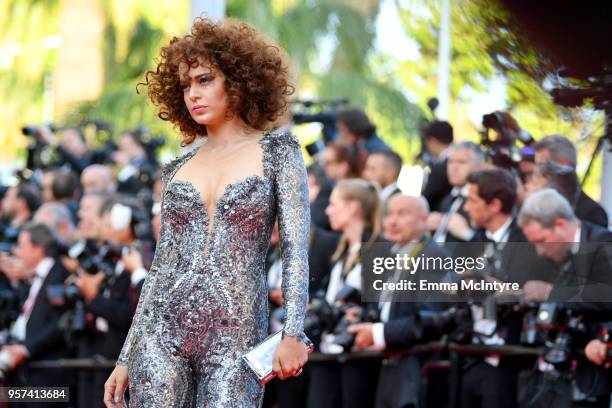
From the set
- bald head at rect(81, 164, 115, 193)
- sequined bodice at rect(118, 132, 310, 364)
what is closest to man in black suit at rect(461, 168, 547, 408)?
sequined bodice at rect(118, 132, 310, 364)

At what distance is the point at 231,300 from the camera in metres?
4.13

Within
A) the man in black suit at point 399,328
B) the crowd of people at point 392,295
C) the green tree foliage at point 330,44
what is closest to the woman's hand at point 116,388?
the crowd of people at point 392,295

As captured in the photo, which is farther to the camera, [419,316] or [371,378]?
[371,378]

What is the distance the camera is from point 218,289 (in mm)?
4137

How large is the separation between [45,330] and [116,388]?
404 cm

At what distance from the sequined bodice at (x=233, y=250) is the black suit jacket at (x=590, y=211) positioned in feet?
6.93

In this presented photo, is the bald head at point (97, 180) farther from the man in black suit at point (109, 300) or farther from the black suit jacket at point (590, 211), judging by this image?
the black suit jacket at point (590, 211)

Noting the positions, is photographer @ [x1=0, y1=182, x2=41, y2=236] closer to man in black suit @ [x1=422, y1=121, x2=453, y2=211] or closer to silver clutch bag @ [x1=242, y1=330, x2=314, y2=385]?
man in black suit @ [x1=422, y1=121, x2=453, y2=211]

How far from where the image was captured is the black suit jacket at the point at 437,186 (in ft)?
25.3

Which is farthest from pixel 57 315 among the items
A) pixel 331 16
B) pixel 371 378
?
pixel 331 16

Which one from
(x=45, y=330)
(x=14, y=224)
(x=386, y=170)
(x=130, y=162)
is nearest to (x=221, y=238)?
(x=386, y=170)

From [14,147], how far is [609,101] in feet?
52.8

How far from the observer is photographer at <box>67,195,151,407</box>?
7.79 m

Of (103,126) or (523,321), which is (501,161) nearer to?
(523,321)
